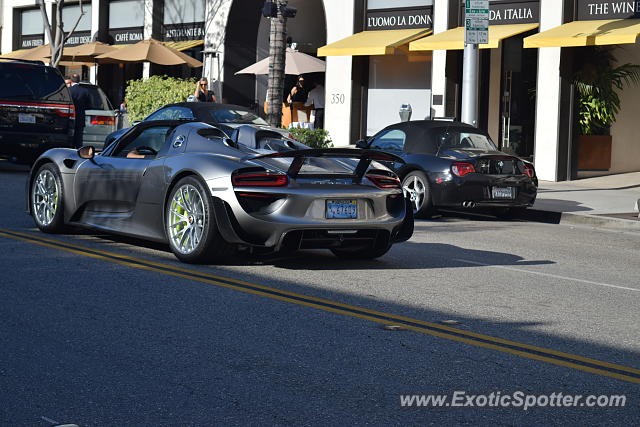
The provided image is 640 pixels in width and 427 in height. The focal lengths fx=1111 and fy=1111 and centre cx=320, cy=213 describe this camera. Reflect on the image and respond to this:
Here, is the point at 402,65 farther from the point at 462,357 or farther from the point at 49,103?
the point at 462,357

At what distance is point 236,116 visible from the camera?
1833cm

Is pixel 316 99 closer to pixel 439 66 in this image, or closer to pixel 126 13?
pixel 439 66

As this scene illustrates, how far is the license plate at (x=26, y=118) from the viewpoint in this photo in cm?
2048

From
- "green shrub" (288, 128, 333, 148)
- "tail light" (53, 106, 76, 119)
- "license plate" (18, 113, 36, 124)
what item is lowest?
"green shrub" (288, 128, 333, 148)

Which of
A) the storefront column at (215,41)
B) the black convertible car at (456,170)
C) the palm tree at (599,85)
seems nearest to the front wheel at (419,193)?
the black convertible car at (456,170)

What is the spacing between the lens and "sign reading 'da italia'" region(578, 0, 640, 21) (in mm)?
22011

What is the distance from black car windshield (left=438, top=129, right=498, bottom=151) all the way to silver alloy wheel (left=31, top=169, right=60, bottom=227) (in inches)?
245

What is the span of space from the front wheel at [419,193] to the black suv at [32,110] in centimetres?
817

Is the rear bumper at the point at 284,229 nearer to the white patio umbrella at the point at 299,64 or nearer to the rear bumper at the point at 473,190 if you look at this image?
the rear bumper at the point at 473,190

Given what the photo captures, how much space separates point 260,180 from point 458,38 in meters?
15.9

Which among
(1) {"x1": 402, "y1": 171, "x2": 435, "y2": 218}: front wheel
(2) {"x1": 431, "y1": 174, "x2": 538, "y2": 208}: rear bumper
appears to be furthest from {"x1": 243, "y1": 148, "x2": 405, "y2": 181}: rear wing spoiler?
(1) {"x1": 402, "y1": 171, "x2": 435, "y2": 218}: front wheel

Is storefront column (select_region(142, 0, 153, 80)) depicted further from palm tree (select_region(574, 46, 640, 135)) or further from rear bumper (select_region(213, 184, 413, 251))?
rear bumper (select_region(213, 184, 413, 251))

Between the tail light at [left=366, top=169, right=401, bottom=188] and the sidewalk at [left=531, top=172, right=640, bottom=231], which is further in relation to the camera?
the sidewalk at [left=531, top=172, right=640, bottom=231]

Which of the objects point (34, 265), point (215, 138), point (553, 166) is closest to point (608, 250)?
point (215, 138)
